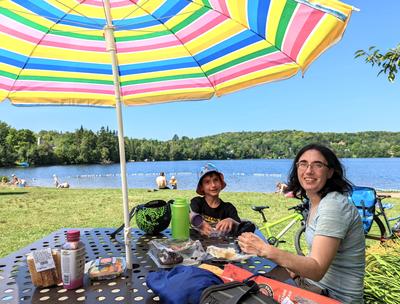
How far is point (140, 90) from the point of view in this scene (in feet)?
9.08

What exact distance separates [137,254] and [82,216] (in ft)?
21.6

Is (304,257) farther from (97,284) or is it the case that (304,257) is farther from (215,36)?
(215,36)

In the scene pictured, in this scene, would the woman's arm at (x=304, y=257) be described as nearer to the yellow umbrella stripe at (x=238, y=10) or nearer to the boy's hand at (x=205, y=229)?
the boy's hand at (x=205, y=229)

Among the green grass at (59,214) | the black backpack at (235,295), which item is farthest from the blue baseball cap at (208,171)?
the green grass at (59,214)

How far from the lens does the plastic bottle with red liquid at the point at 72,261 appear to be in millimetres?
1367

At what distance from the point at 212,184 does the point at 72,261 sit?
160cm

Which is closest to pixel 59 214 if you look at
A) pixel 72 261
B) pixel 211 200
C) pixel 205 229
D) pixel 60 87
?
pixel 60 87

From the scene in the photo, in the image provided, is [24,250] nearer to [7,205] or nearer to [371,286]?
[371,286]

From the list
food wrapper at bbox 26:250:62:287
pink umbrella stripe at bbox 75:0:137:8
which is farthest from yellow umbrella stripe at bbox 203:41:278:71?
food wrapper at bbox 26:250:62:287

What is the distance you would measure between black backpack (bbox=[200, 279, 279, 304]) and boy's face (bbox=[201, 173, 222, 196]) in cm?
170

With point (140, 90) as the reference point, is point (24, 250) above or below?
below

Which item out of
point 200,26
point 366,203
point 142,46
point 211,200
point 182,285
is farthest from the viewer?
point 366,203

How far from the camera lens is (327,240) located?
54.7 inches

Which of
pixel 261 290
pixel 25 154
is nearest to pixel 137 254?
pixel 261 290
